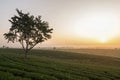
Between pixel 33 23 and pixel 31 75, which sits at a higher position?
pixel 33 23

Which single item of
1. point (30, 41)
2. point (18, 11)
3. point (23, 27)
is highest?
point (18, 11)

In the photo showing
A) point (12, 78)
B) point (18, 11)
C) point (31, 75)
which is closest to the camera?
point (12, 78)

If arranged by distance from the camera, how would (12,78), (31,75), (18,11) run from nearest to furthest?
(12,78) → (31,75) → (18,11)

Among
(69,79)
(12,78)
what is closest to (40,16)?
(69,79)

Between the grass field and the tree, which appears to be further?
the tree

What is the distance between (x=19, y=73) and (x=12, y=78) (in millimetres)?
5949

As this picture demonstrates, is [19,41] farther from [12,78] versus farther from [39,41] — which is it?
[12,78]

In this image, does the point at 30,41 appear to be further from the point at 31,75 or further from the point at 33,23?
the point at 31,75

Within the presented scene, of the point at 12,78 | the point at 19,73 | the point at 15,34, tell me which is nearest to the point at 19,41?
the point at 15,34

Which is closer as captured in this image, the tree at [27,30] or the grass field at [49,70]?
the grass field at [49,70]

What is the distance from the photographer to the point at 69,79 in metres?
34.4

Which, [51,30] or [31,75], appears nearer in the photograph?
[31,75]

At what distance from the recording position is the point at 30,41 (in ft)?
242

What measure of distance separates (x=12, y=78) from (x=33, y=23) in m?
47.5
